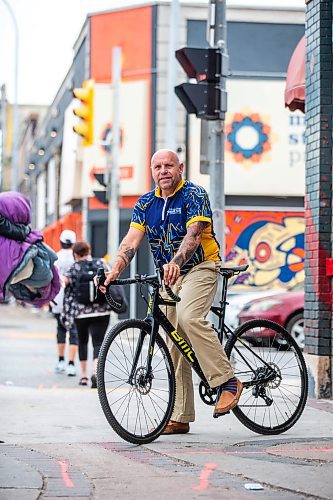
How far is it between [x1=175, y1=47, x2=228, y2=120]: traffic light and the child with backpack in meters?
1.87

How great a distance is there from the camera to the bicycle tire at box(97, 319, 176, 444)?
23.5 feet

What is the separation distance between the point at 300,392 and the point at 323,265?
2.03m

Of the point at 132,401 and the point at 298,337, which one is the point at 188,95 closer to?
the point at 132,401

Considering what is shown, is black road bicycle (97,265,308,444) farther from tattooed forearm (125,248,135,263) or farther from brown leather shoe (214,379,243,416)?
tattooed forearm (125,248,135,263)

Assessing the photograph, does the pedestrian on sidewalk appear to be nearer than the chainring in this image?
No

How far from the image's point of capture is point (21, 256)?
689 centimetres

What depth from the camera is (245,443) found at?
7438 mm

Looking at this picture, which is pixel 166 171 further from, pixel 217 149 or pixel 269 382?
pixel 217 149

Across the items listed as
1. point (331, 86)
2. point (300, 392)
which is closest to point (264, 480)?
point (300, 392)

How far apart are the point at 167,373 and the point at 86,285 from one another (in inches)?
195

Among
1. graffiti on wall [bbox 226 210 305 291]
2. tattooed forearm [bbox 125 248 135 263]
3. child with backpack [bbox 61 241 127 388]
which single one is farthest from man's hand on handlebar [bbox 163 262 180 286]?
graffiti on wall [bbox 226 210 305 291]

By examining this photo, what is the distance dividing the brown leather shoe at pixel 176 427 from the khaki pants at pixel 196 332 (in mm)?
35


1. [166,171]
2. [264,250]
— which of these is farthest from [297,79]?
[264,250]

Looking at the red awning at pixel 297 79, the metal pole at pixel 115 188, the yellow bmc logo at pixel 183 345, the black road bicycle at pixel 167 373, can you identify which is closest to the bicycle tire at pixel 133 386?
the black road bicycle at pixel 167 373
